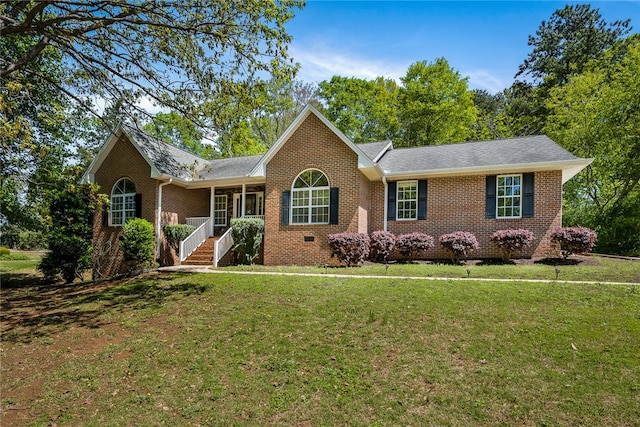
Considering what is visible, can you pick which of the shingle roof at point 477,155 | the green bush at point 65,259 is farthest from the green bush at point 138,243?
the shingle roof at point 477,155

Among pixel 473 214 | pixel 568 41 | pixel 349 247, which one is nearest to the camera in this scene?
pixel 349 247

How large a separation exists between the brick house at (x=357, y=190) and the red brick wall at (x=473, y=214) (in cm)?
4

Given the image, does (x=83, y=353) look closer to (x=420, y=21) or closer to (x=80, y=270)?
(x=80, y=270)

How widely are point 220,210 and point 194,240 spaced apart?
3.12m

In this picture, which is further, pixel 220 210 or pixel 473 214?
pixel 220 210

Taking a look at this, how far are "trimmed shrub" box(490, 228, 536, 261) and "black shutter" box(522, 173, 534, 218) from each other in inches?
32.7

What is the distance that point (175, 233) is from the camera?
15.3 metres

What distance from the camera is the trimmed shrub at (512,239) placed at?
11773 mm

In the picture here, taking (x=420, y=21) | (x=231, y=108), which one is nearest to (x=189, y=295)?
(x=231, y=108)

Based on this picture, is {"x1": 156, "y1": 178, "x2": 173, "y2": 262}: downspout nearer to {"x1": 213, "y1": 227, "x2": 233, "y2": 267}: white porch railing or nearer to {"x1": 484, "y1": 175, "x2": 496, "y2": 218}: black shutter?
{"x1": 213, "y1": 227, "x2": 233, "y2": 267}: white porch railing

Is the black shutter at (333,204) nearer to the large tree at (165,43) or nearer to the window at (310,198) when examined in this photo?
the window at (310,198)

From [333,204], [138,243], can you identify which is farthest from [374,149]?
[138,243]

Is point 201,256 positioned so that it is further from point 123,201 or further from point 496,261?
point 496,261

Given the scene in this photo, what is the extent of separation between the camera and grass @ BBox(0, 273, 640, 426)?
13.6 ft
